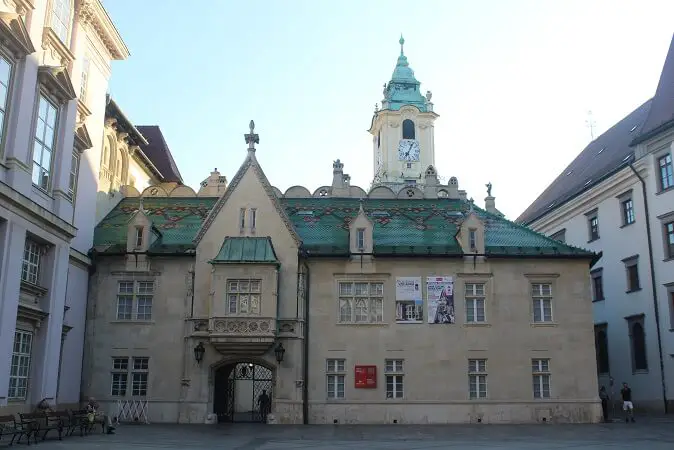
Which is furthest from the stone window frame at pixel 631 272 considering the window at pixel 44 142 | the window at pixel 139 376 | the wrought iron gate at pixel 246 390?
the window at pixel 44 142

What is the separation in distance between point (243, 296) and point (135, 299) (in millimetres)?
5493

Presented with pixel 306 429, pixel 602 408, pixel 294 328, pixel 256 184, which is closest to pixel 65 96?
pixel 256 184

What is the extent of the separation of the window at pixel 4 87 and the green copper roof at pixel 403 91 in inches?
2935

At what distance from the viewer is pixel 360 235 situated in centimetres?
3434

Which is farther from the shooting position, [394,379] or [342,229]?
[342,229]

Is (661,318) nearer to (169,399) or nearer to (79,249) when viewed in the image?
(169,399)

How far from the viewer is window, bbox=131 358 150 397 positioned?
3262cm

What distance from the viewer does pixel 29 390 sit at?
25.2 metres

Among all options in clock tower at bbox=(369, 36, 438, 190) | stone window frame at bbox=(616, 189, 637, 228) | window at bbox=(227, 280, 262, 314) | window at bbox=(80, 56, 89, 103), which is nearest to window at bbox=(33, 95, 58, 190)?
window at bbox=(80, 56, 89, 103)

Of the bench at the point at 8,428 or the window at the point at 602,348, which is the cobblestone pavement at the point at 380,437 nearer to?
the bench at the point at 8,428

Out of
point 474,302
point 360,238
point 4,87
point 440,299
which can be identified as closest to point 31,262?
point 4,87

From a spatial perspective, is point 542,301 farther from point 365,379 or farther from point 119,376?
point 119,376

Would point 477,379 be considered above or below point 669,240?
below

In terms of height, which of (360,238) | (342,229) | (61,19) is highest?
(61,19)
